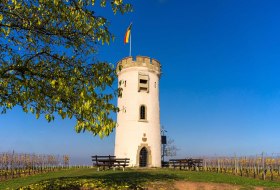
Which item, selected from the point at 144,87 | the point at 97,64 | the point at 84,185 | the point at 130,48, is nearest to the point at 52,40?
the point at 97,64

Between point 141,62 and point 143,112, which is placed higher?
point 141,62

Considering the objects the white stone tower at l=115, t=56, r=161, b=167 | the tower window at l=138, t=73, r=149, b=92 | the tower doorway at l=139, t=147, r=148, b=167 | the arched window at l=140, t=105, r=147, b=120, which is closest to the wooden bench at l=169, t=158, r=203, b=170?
the white stone tower at l=115, t=56, r=161, b=167

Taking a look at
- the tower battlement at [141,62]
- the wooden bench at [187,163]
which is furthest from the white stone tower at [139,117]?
the wooden bench at [187,163]

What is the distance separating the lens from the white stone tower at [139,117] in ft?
90.8

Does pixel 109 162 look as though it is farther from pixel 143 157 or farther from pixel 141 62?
pixel 141 62

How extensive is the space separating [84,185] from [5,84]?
6.09 meters

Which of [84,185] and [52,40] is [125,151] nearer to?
[84,185]

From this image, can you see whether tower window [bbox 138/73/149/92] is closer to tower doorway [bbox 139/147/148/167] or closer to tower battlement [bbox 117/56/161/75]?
tower battlement [bbox 117/56/161/75]

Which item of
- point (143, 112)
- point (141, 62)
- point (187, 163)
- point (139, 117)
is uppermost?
point (141, 62)

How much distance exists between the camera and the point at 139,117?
28125mm

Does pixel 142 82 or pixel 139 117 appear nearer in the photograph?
pixel 139 117

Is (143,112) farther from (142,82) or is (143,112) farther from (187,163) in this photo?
(187,163)

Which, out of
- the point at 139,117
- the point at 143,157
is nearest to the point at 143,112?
the point at 139,117

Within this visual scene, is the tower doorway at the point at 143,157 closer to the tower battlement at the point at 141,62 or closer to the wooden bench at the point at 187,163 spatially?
the wooden bench at the point at 187,163
